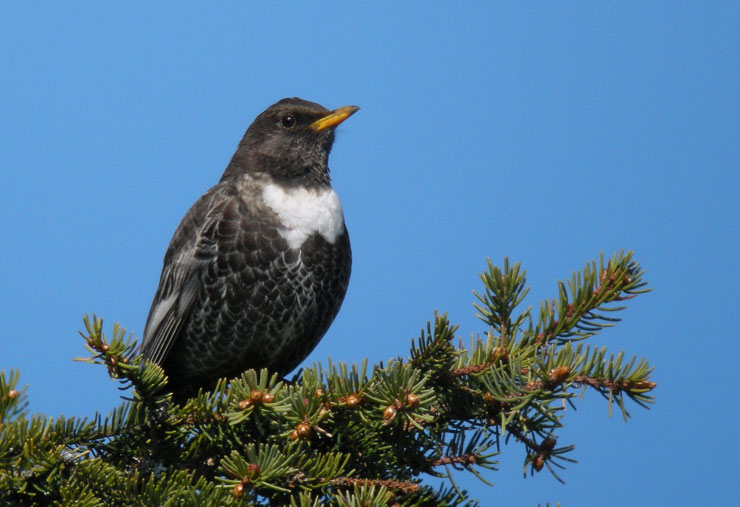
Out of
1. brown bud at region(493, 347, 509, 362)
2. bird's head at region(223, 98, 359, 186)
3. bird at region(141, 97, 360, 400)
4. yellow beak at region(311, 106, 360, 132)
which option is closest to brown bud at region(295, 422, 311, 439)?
brown bud at region(493, 347, 509, 362)

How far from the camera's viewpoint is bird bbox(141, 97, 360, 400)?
451 cm

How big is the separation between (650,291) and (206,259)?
241 cm

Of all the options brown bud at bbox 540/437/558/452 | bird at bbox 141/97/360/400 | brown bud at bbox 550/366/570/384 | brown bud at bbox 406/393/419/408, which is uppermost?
bird at bbox 141/97/360/400

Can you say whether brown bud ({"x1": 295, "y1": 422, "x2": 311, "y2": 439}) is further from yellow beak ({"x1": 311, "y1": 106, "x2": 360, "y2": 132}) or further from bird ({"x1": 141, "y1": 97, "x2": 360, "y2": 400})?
yellow beak ({"x1": 311, "y1": 106, "x2": 360, "y2": 132})

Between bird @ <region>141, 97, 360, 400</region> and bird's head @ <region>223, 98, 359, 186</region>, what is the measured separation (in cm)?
1

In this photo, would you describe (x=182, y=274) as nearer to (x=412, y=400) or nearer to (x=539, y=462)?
(x=412, y=400)

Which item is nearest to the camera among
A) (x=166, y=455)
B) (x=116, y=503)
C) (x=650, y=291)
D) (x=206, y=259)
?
(x=116, y=503)

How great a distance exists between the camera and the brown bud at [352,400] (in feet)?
9.82

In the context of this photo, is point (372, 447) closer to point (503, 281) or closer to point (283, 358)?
point (503, 281)

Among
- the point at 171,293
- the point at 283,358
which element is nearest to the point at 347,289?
the point at 283,358

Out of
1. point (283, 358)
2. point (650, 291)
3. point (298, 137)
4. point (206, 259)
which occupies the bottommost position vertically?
point (650, 291)

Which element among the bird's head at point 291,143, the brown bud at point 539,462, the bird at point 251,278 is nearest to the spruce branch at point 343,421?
the brown bud at point 539,462

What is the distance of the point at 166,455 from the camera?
328cm

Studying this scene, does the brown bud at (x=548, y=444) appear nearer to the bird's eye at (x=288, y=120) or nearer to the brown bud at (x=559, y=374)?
the brown bud at (x=559, y=374)
